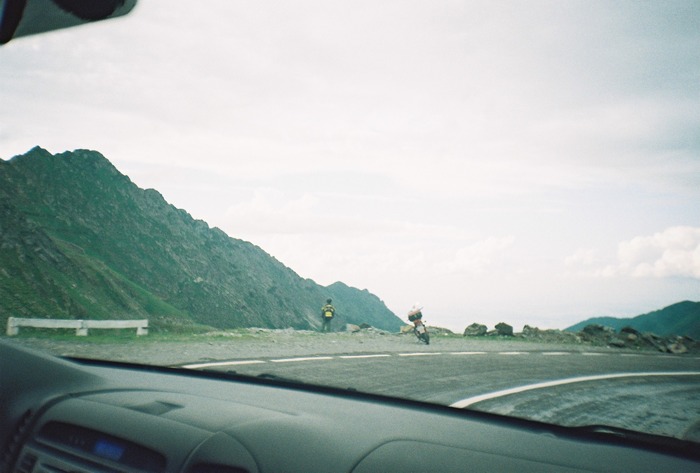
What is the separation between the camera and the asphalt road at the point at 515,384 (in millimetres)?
4266

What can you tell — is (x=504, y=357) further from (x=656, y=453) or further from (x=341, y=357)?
(x=656, y=453)

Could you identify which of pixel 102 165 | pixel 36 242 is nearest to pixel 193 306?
pixel 102 165

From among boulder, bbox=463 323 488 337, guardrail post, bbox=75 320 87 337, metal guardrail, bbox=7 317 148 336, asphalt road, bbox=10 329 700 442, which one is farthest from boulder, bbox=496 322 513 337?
guardrail post, bbox=75 320 87 337

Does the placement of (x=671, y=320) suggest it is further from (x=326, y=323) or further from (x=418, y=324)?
(x=326, y=323)

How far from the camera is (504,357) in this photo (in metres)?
11.2

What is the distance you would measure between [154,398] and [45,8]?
1.69 metres

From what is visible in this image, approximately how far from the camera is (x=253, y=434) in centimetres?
186

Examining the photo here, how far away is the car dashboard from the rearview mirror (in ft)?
4.98

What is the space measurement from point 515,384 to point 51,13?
21.9ft

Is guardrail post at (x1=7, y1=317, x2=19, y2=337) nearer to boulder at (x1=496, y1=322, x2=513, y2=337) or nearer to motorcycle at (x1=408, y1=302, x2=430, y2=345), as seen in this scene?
motorcycle at (x1=408, y1=302, x2=430, y2=345)

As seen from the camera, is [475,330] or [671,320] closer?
[671,320]

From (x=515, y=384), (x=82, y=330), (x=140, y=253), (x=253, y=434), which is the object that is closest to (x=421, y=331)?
(x=515, y=384)

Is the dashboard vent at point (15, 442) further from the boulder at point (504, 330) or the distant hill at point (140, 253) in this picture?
the distant hill at point (140, 253)

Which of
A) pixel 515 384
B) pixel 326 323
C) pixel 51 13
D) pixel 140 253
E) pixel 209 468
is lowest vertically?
pixel 515 384
